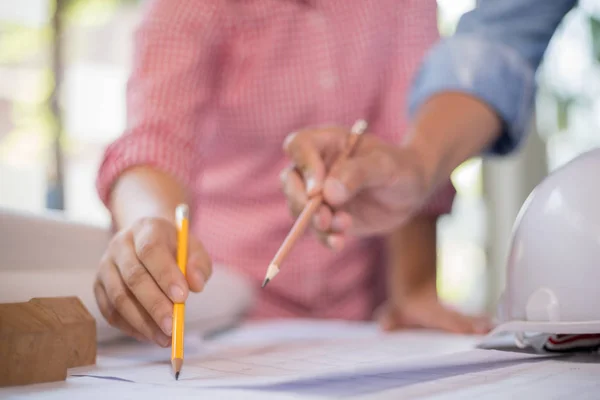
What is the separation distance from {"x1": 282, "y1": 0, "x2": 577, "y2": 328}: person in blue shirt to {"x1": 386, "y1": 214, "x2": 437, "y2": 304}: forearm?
0.21 ft

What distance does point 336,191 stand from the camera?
519 millimetres

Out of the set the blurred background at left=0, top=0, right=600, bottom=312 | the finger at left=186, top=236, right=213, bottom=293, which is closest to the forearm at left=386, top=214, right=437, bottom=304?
the finger at left=186, top=236, right=213, bottom=293

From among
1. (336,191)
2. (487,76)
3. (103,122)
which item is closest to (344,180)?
(336,191)

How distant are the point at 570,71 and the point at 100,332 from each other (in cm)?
147

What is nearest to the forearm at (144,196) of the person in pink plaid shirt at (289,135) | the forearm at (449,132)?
the person in pink plaid shirt at (289,135)

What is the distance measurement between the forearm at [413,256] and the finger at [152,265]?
1.43ft

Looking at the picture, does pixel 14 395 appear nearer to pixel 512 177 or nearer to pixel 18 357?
pixel 18 357

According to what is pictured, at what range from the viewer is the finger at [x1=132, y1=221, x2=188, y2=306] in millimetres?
412

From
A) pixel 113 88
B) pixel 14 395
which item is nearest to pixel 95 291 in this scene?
pixel 14 395

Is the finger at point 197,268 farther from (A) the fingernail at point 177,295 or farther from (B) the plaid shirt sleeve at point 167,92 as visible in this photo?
(B) the plaid shirt sleeve at point 167,92

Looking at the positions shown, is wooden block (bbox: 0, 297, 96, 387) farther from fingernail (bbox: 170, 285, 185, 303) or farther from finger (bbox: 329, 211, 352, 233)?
finger (bbox: 329, 211, 352, 233)

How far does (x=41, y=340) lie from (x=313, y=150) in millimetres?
274

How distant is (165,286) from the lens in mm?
415

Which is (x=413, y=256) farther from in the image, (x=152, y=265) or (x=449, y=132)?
(x=152, y=265)
